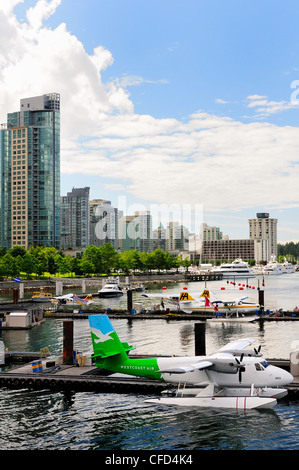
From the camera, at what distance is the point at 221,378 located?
28.1m

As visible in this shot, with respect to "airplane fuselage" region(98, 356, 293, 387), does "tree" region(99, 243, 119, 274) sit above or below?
above

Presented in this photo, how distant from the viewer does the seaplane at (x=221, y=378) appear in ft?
88.7

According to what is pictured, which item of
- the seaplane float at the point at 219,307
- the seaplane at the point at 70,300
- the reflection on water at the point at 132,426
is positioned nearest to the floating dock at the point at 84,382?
the reflection on water at the point at 132,426

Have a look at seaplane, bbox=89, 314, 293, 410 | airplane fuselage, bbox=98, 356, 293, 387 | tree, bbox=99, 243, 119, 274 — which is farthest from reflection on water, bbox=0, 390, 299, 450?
tree, bbox=99, 243, 119, 274

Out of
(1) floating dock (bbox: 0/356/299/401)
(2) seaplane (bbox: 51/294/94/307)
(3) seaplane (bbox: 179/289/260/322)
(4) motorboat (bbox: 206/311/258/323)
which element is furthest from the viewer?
(2) seaplane (bbox: 51/294/94/307)

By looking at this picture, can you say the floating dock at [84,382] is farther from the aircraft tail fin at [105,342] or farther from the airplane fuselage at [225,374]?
the aircraft tail fin at [105,342]

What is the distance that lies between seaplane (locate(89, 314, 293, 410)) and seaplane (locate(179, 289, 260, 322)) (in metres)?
38.8

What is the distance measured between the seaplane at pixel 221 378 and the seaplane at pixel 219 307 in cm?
3881

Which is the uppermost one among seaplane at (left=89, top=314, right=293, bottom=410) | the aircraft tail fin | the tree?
the tree

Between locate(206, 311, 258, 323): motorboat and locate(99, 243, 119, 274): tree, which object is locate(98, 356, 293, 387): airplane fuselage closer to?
locate(206, 311, 258, 323): motorboat

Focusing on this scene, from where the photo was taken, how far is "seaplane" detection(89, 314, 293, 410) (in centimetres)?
2703

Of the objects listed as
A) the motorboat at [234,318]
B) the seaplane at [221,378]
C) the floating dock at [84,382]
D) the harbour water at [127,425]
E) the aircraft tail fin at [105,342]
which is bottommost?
the motorboat at [234,318]

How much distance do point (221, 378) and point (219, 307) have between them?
142 ft
